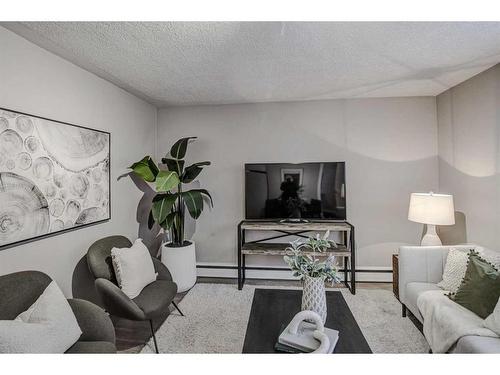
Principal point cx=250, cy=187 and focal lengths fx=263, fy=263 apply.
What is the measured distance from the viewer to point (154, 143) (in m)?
3.91

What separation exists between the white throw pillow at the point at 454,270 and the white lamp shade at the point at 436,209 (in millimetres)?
409

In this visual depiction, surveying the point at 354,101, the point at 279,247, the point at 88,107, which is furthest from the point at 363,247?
the point at 88,107

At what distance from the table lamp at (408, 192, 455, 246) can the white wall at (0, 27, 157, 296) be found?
3.34 metres

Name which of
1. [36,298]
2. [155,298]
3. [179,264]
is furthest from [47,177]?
[179,264]

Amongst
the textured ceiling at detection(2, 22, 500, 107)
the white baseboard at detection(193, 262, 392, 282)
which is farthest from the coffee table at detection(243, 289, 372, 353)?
the textured ceiling at detection(2, 22, 500, 107)

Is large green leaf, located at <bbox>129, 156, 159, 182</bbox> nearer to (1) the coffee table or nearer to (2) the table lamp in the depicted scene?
(1) the coffee table

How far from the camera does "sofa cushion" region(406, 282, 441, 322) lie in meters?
2.28

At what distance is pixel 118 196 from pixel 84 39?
1682 mm

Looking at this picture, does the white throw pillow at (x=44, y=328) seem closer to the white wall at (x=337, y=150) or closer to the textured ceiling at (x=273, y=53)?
the textured ceiling at (x=273, y=53)

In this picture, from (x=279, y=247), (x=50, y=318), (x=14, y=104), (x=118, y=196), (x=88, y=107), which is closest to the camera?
(x=50, y=318)

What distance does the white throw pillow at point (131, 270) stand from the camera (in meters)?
2.26

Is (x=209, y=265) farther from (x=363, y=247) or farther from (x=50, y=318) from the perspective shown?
(x=50, y=318)

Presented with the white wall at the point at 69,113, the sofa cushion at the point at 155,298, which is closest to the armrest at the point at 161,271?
the sofa cushion at the point at 155,298

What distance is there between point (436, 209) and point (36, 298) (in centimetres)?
343
